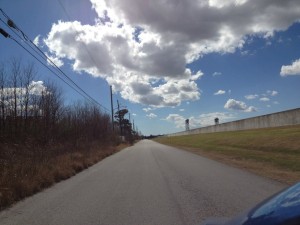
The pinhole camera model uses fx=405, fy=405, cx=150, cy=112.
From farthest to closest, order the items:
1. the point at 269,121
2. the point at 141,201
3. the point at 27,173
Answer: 1. the point at 269,121
2. the point at 27,173
3. the point at 141,201

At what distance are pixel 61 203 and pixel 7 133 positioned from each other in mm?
18694

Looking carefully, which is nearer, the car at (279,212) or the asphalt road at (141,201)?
the car at (279,212)

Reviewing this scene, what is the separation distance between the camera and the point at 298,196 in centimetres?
262

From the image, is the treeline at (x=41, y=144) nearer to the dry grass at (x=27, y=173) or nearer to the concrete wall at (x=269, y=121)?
the dry grass at (x=27, y=173)

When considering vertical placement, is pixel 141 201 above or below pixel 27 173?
below

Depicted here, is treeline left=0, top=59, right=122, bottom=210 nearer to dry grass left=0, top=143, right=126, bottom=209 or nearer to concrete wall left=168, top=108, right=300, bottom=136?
dry grass left=0, top=143, right=126, bottom=209

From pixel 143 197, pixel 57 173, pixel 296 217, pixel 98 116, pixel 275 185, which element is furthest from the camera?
pixel 98 116

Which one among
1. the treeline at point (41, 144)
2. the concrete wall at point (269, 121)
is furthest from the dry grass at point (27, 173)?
the concrete wall at point (269, 121)

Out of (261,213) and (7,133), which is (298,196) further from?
(7,133)

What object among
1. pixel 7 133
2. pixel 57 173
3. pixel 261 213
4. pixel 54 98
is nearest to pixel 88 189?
pixel 57 173

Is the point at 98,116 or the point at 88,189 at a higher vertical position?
the point at 98,116

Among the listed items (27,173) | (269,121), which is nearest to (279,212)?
(27,173)

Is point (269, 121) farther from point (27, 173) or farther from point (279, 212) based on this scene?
point (279, 212)

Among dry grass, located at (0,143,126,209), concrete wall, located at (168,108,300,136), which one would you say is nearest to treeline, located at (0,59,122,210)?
dry grass, located at (0,143,126,209)
